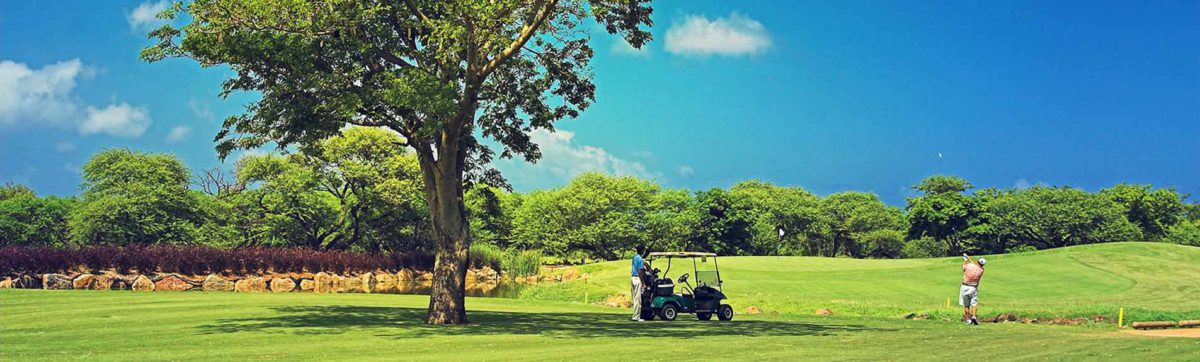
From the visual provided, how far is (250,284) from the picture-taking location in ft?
153

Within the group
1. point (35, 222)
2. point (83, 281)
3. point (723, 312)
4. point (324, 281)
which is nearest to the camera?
point (723, 312)

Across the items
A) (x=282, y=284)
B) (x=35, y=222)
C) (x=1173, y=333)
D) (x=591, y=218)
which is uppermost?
(x=591, y=218)

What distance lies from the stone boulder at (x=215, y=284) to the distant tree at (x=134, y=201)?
21.0 meters

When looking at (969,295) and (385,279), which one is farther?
(385,279)

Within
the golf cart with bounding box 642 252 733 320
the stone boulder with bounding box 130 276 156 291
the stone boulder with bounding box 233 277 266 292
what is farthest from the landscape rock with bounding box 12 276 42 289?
the golf cart with bounding box 642 252 733 320

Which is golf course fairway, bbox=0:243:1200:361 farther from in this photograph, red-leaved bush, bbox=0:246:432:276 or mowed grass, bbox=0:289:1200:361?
red-leaved bush, bbox=0:246:432:276

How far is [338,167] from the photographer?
2640 inches

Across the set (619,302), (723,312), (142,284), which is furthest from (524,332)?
(142,284)

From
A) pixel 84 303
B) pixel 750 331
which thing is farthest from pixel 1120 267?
pixel 84 303

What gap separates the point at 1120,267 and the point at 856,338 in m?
36.0

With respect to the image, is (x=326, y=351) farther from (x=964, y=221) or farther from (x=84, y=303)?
(x=964, y=221)

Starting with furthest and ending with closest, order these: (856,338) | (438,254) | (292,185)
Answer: (292,185) < (438,254) < (856,338)

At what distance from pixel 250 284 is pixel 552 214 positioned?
4705 centimetres

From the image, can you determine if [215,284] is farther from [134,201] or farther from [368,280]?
[134,201]
